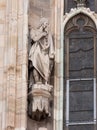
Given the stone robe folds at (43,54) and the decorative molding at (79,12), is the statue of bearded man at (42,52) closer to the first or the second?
the stone robe folds at (43,54)

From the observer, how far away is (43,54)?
18.8 meters

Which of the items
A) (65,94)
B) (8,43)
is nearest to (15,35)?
(8,43)

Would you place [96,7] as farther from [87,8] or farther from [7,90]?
[7,90]

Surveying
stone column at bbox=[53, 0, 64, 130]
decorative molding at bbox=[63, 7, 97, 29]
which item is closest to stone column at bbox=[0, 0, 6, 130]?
stone column at bbox=[53, 0, 64, 130]

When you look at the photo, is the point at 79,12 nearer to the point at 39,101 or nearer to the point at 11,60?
the point at 11,60

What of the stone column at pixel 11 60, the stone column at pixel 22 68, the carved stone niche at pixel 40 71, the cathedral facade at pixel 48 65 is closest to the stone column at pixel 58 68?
the cathedral facade at pixel 48 65

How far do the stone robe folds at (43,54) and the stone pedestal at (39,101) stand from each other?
0.24m

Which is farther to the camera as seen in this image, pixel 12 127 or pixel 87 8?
pixel 87 8

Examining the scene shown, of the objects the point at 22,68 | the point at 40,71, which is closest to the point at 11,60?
the point at 22,68

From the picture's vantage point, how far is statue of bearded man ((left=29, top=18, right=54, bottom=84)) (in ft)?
61.2

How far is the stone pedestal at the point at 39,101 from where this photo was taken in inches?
725

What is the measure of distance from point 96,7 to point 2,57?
2.05 m

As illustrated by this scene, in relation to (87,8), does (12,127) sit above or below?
below

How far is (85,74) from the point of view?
19.0 m
